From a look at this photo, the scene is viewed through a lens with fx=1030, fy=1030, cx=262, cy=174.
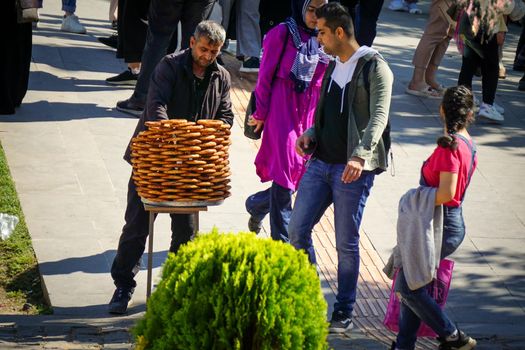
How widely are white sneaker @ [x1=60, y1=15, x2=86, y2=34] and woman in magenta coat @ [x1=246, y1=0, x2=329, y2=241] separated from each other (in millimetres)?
6623

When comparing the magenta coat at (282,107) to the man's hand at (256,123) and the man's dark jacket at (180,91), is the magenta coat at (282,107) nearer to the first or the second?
the man's hand at (256,123)

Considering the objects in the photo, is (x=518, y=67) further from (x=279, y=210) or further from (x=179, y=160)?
(x=179, y=160)

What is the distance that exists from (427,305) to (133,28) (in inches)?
238

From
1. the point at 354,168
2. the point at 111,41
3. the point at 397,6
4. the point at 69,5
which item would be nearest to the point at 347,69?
the point at 354,168

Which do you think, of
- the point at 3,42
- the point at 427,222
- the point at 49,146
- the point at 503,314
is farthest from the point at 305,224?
the point at 3,42

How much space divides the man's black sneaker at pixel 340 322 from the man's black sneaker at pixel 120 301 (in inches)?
53.0

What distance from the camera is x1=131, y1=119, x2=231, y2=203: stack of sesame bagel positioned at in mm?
5898

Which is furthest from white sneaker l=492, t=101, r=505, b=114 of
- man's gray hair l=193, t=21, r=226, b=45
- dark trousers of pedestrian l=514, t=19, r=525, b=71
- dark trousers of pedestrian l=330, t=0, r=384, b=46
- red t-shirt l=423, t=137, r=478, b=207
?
man's gray hair l=193, t=21, r=226, b=45

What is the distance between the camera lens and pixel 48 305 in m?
6.87

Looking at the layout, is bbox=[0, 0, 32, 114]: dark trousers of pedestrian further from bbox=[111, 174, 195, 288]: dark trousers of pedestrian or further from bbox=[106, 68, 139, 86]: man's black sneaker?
bbox=[111, 174, 195, 288]: dark trousers of pedestrian

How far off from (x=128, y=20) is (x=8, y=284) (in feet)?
15.1

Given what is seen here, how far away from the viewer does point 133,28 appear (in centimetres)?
1106

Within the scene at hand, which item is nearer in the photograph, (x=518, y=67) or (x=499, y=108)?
(x=499, y=108)

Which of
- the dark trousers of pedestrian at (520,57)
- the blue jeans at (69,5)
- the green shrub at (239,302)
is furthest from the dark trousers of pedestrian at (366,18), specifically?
the green shrub at (239,302)
